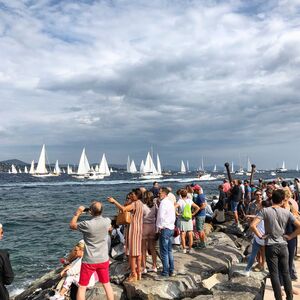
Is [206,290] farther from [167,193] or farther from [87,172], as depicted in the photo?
[87,172]

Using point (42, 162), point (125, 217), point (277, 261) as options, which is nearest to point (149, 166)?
point (42, 162)

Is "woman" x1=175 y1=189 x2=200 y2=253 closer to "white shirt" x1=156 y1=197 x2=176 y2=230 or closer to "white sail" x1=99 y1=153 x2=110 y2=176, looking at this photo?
"white shirt" x1=156 y1=197 x2=176 y2=230

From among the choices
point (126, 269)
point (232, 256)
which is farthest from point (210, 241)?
point (126, 269)

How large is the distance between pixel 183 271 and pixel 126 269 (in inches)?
48.8

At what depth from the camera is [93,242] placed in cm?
557

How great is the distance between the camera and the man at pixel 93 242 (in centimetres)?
552

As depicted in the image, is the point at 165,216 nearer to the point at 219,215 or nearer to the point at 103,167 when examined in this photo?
the point at 219,215

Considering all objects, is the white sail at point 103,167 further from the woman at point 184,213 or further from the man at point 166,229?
the man at point 166,229

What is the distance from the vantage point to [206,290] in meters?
6.77

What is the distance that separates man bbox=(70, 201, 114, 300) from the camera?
18.1 feet

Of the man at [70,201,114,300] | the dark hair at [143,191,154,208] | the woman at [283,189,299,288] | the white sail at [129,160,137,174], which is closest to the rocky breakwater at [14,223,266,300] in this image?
the woman at [283,189,299,288]

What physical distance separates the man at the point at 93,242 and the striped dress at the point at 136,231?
1.34 meters

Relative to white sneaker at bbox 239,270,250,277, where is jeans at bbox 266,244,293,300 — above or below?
above

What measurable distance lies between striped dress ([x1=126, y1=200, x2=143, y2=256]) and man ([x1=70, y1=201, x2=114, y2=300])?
1340mm
